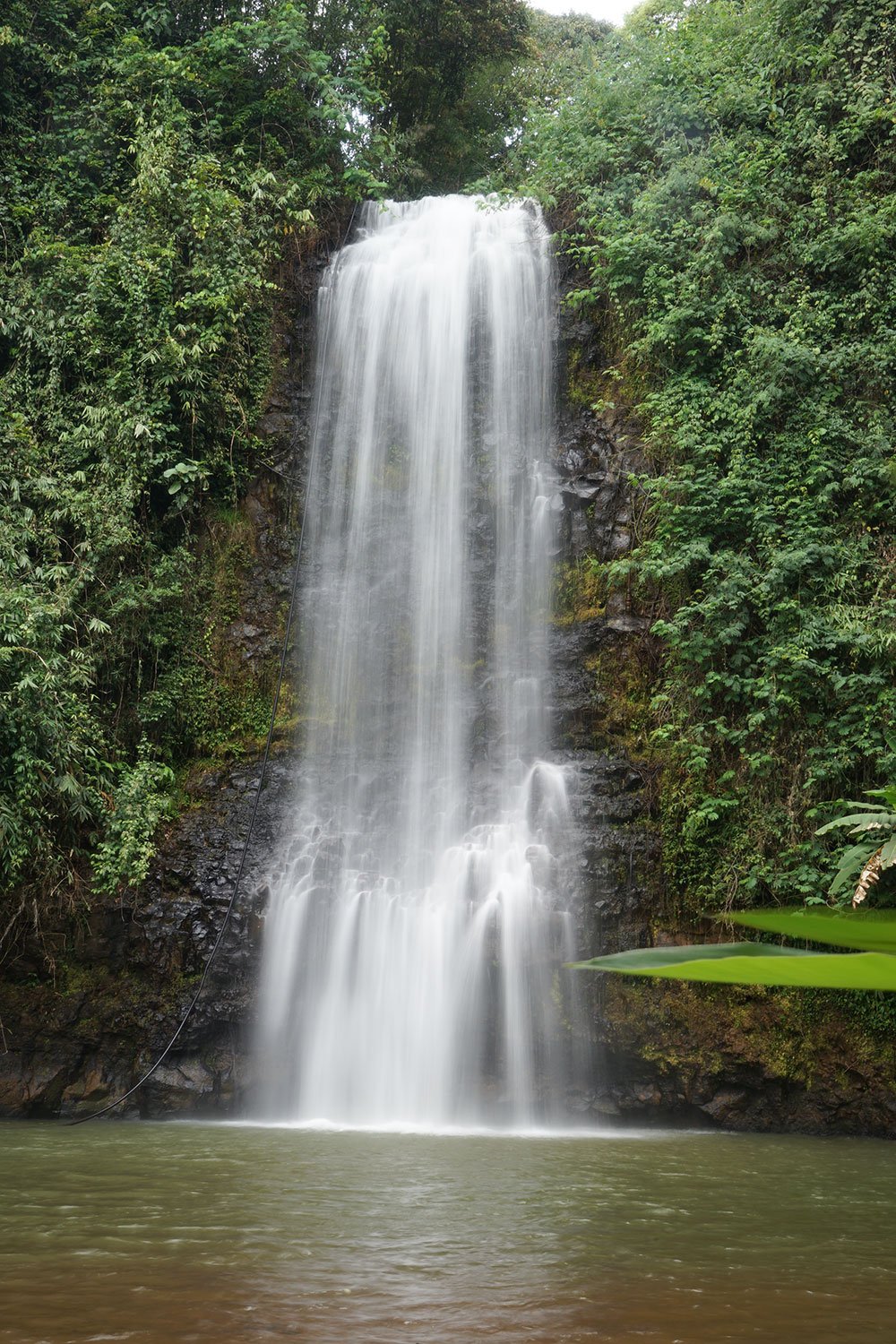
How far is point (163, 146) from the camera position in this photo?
10781mm

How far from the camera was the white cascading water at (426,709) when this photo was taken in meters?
7.30

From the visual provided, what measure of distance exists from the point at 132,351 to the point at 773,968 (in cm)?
1050

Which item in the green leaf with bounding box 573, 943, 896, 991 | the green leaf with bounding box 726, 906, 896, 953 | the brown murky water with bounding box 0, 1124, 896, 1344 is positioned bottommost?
the brown murky water with bounding box 0, 1124, 896, 1344

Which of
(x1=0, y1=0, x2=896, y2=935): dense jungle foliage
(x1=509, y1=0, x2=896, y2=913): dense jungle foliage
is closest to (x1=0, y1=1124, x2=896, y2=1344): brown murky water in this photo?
(x1=509, y1=0, x2=896, y2=913): dense jungle foliage

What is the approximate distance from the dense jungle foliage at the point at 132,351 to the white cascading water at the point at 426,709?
983 mm

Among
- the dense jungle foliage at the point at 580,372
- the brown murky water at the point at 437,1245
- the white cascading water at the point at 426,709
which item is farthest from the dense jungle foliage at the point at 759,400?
the brown murky water at the point at 437,1245

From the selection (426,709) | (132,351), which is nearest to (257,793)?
(426,709)

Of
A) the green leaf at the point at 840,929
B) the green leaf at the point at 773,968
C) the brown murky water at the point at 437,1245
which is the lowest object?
the brown murky water at the point at 437,1245

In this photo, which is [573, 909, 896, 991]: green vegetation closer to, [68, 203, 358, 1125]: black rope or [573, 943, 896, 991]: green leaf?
[573, 943, 896, 991]: green leaf

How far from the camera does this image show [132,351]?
32.5 feet

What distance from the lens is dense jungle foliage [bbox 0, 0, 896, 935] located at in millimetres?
7844

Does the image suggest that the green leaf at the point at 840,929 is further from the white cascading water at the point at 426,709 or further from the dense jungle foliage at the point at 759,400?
the dense jungle foliage at the point at 759,400

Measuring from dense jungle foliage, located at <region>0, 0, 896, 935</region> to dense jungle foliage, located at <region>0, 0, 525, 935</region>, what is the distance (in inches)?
1.4

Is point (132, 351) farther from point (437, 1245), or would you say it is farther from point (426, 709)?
point (437, 1245)
